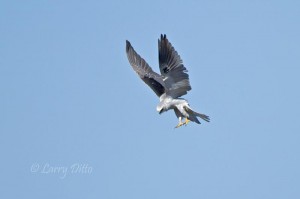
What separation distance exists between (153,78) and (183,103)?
5.69ft

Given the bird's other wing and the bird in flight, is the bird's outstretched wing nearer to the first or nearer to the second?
the bird in flight

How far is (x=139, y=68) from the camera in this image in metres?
25.1

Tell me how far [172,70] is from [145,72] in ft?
8.88

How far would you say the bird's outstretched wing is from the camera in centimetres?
2217

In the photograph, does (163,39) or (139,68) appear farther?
(139,68)

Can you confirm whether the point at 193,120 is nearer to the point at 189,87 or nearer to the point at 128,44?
the point at 189,87

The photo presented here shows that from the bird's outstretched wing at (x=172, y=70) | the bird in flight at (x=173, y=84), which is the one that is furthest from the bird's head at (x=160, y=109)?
the bird's outstretched wing at (x=172, y=70)

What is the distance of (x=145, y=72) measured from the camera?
2484 centimetres

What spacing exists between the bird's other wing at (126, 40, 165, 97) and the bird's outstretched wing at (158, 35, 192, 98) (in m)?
0.35

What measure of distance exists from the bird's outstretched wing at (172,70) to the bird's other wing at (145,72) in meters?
0.35

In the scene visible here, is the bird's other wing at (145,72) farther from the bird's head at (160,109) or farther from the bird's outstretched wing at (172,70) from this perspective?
the bird's head at (160,109)

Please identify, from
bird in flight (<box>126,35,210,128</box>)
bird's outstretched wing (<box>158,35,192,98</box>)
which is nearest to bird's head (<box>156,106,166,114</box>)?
bird in flight (<box>126,35,210,128</box>)

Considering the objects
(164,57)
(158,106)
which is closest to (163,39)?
(164,57)

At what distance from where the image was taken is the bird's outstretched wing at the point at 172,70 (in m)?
22.2
